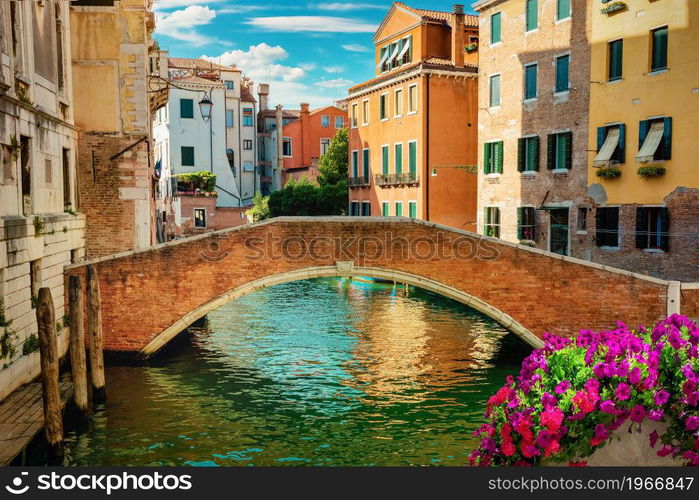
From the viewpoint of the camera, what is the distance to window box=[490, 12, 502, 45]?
65.7ft

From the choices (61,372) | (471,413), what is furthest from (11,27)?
(471,413)

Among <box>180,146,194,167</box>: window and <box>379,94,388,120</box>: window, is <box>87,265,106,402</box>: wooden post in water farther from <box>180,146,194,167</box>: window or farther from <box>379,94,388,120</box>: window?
<box>180,146,194,167</box>: window

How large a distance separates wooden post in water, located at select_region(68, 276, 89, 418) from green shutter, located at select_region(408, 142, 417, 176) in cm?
1450

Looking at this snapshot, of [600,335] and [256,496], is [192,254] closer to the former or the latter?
[600,335]

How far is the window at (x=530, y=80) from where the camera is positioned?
61.4 feet

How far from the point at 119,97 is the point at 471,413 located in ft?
28.0

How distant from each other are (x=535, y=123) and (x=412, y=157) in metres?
5.48

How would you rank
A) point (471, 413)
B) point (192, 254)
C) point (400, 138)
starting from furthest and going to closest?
point (400, 138) → point (192, 254) → point (471, 413)

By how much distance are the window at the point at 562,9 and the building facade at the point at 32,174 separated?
1079cm

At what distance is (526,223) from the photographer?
19.3 metres

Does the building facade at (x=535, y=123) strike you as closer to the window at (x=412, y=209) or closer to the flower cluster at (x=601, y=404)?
the window at (x=412, y=209)

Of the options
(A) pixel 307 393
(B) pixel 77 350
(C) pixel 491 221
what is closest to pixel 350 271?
(A) pixel 307 393

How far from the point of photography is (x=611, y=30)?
52.5ft


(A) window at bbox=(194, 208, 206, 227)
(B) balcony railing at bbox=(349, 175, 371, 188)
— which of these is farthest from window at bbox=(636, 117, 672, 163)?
(A) window at bbox=(194, 208, 206, 227)
